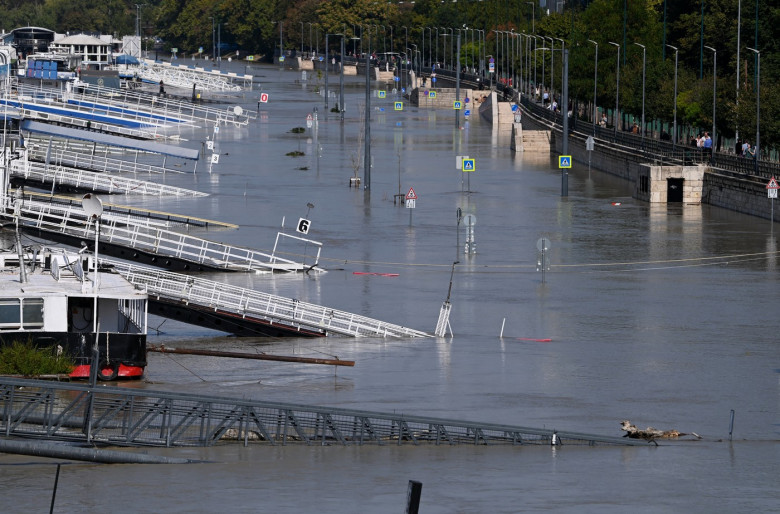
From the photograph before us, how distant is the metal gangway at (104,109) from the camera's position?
99875 mm

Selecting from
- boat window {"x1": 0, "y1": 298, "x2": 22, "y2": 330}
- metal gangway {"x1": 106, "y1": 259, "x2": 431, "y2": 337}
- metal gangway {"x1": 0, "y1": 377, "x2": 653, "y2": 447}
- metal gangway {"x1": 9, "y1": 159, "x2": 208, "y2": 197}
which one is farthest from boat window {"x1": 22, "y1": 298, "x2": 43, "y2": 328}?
metal gangway {"x1": 9, "y1": 159, "x2": 208, "y2": 197}

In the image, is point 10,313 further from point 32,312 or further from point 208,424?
point 208,424

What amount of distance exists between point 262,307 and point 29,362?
1195cm

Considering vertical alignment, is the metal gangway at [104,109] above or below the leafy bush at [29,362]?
above

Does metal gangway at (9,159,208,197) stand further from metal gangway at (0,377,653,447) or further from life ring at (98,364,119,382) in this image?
metal gangway at (0,377,653,447)

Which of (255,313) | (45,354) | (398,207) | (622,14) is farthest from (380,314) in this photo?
(622,14)

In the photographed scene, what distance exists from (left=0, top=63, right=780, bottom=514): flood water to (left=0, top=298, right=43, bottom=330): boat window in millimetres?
2729

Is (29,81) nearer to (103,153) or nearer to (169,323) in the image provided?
(103,153)

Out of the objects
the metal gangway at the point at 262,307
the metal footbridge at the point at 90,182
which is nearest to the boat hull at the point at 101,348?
the metal gangway at the point at 262,307

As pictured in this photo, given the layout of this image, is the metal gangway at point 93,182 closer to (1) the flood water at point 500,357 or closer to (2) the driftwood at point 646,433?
(1) the flood water at point 500,357

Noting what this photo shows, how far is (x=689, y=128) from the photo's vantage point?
10000cm

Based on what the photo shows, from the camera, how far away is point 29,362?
3250cm

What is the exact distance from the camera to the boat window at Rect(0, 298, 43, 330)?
3391cm

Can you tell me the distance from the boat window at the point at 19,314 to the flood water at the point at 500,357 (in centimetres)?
273
